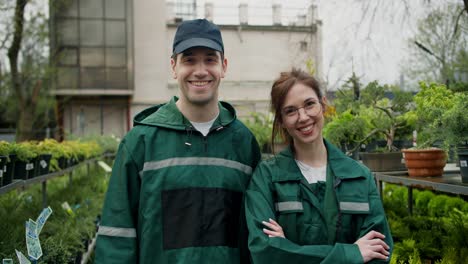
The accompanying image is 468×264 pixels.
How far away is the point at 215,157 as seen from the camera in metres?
2.10

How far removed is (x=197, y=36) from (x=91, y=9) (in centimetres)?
2309

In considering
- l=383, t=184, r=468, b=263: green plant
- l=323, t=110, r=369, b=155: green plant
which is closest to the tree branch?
l=323, t=110, r=369, b=155: green plant

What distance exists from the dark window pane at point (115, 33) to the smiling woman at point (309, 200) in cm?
2248

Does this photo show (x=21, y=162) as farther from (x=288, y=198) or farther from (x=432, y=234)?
(x=432, y=234)

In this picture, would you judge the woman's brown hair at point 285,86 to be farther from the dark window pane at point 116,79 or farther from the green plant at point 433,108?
the dark window pane at point 116,79

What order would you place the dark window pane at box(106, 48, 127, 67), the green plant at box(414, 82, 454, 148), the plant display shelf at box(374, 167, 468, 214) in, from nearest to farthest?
1. the plant display shelf at box(374, 167, 468, 214)
2. the green plant at box(414, 82, 454, 148)
3. the dark window pane at box(106, 48, 127, 67)

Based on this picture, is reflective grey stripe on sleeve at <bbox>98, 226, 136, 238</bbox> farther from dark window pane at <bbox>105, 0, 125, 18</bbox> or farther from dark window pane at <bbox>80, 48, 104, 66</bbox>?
dark window pane at <bbox>105, 0, 125, 18</bbox>

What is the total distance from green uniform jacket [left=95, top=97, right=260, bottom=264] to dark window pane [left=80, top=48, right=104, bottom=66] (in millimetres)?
22215

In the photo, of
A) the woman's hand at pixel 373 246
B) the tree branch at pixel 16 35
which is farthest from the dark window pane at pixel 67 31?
the woman's hand at pixel 373 246

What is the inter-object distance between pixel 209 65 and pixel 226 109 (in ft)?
0.95

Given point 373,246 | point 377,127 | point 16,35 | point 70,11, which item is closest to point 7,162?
point 373,246

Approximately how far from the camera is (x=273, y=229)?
5.96ft

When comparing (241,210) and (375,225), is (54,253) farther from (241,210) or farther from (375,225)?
(375,225)

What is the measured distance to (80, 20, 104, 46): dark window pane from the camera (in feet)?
75.8
